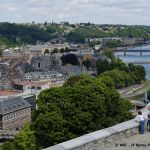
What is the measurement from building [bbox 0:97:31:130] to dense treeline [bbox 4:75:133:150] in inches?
1114

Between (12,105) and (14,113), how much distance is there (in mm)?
771

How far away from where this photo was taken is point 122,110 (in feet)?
71.4

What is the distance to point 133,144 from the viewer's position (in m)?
7.86

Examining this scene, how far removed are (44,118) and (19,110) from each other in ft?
114

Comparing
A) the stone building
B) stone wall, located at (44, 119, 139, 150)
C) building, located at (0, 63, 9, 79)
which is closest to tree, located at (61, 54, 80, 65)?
the stone building

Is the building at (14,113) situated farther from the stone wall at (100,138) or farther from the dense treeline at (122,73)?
the stone wall at (100,138)

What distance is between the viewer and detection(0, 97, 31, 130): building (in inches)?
1962

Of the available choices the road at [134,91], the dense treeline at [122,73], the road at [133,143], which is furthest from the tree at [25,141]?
the road at [134,91]

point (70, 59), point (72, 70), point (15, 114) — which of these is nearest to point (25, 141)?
point (15, 114)

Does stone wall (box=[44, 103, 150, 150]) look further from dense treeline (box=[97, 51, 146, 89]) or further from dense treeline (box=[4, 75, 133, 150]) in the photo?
dense treeline (box=[97, 51, 146, 89])

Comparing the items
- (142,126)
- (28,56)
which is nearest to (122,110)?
(142,126)

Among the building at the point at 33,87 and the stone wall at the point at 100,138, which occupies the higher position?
the stone wall at the point at 100,138

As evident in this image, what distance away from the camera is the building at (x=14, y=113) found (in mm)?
Result: 49844

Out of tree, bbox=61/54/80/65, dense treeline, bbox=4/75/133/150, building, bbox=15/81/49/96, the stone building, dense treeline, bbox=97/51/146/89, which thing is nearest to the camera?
dense treeline, bbox=4/75/133/150
